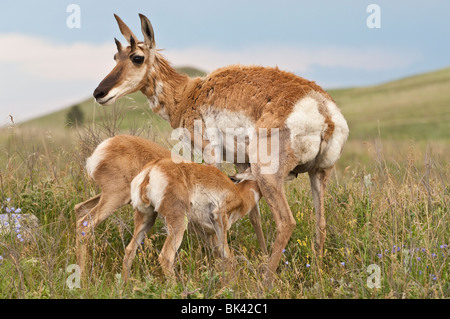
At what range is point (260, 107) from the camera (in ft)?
21.5

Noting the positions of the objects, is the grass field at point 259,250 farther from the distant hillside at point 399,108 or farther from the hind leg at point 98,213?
the distant hillside at point 399,108

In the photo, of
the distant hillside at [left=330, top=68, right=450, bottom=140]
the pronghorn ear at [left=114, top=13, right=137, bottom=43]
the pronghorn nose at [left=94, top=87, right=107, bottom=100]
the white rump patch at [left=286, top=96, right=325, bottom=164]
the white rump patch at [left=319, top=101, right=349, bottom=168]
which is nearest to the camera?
the white rump patch at [left=286, top=96, right=325, bottom=164]

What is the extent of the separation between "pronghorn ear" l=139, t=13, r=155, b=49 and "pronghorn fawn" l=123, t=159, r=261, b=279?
1.94 metres

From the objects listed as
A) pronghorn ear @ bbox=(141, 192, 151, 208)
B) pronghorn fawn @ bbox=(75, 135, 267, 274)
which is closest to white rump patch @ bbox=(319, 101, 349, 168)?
pronghorn fawn @ bbox=(75, 135, 267, 274)

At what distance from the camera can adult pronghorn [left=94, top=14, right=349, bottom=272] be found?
245 inches

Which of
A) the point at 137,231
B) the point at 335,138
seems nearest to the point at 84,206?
the point at 137,231

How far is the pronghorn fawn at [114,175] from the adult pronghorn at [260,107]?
0.55 metres

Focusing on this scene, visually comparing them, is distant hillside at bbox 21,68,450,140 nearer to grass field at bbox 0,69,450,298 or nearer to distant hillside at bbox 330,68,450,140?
distant hillside at bbox 330,68,450,140

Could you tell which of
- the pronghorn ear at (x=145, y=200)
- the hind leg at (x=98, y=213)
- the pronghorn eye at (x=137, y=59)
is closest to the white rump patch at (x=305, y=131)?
the pronghorn ear at (x=145, y=200)

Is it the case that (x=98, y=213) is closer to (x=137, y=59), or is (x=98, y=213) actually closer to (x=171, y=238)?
(x=171, y=238)

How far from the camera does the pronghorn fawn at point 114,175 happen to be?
22.0ft

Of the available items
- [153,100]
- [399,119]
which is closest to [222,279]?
[153,100]

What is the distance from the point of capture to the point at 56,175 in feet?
27.7

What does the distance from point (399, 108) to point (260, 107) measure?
143ft
